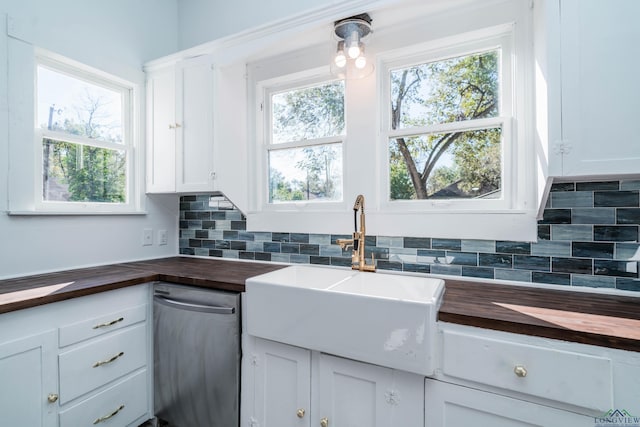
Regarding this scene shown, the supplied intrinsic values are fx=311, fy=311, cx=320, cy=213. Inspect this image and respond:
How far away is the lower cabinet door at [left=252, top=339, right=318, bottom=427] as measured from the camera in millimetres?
1306

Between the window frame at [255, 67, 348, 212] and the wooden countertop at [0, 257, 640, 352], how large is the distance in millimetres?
462

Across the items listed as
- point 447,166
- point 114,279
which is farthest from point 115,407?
point 447,166

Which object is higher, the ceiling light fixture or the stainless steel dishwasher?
the ceiling light fixture

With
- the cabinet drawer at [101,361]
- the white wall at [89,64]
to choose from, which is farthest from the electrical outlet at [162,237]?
the cabinet drawer at [101,361]

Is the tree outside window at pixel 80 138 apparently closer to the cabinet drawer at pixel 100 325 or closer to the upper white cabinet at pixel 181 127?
the upper white cabinet at pixel 181 127

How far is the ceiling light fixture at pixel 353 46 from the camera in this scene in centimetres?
164

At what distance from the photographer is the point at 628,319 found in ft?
3.34

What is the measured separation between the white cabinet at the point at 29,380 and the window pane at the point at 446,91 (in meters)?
2.00

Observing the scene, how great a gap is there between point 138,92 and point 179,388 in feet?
6.52

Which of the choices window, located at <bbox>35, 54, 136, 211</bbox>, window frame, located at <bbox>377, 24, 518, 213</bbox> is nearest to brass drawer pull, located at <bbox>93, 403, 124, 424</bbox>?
window, located at <bbox>35, 54, 136, 211</bbox>

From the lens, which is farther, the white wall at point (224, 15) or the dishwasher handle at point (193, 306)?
the white wall at point (224, 15)

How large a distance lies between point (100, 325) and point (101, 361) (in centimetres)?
18

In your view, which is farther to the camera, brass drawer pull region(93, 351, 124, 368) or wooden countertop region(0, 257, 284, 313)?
brass drawer pull region(93, 351, 124, 368)

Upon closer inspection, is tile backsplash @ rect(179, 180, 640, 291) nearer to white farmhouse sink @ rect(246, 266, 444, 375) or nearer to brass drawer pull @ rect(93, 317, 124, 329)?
white farmhouse sink @ rect(246, 266, 444, 375)
